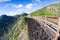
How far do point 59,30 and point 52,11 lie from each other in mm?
38881

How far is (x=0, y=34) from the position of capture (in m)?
116

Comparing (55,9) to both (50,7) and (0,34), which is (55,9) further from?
(0,34)

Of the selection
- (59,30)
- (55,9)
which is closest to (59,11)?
(55,9)

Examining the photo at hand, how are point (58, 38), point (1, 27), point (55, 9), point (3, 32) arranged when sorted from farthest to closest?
point (1, 27) < point (3, 32) < point (55, 9) < point (58, 38)

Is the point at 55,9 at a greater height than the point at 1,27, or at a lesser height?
greater

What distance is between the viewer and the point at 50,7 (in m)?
44.5

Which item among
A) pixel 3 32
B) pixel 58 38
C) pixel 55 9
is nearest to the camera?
pixel 58 38

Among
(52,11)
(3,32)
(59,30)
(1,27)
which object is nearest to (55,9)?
(52,11)

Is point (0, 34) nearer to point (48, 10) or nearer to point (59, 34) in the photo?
point (48, 10)

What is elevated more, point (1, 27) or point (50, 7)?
point (50, 7)

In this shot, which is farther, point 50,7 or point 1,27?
point 1,27

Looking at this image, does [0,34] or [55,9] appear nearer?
[55,9]

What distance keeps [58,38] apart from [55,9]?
39.0m

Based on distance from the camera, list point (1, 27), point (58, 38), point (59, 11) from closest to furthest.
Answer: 1. point (58, 38)
2. point (59, 11)
3. point (1, 27)
